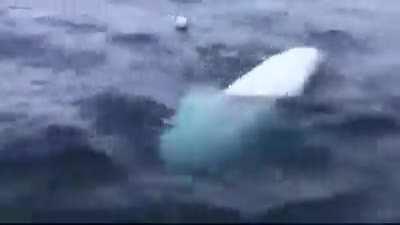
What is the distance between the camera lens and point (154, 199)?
21.9 ft

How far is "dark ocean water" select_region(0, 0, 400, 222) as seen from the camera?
6.67 meters

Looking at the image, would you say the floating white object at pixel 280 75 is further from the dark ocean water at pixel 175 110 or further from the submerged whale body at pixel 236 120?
the dark ocean water at pixel 175 110

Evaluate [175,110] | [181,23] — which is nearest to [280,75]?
[175,110]

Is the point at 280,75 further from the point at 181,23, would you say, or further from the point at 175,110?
the point at 181,23

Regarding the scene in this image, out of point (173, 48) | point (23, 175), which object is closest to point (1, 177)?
point (23, 175)

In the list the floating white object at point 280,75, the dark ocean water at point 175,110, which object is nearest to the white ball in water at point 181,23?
the dark ocean water at point 175,110

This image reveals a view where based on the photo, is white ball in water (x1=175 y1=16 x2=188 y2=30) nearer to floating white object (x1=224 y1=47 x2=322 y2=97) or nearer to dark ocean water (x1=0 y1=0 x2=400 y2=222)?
dark ocean water (x1=0 y1=0 x2=400 y2=222)

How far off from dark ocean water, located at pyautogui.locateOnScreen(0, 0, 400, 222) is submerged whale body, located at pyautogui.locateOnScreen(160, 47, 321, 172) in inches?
1.8

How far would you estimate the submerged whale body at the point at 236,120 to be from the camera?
728cm

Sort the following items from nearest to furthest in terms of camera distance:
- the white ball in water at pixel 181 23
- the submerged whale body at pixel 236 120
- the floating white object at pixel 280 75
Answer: the submerged whale body at pixel 236 120
the floating white object at pixel 280 75
the white ball in water at pixel 181 23

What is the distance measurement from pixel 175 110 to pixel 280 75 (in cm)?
128

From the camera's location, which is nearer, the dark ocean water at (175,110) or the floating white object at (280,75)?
the dark ocean water at (175,110)

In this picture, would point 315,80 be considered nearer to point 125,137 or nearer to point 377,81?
point 377,81

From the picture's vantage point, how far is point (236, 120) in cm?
782
